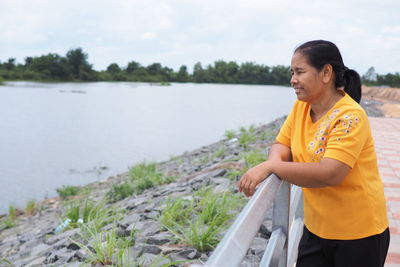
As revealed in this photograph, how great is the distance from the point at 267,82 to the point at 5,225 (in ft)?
285

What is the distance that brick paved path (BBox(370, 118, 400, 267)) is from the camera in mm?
3147

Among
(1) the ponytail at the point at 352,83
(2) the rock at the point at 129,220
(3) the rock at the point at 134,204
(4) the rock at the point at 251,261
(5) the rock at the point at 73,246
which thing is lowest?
(3) the rock at the point at 134,204

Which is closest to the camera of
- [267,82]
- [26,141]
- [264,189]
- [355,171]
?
[264,189]

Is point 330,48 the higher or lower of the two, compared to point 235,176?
higher

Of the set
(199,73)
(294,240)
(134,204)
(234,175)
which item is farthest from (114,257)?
(199,73)

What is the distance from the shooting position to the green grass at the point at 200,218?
10.8 ft

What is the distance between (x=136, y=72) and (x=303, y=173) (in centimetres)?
8596

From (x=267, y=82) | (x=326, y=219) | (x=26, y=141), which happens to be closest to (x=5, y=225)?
(x=326, y=219)

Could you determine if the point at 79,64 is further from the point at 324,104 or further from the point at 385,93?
the point at 324,104

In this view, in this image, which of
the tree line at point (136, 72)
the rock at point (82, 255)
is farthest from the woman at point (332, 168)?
the tree line at point (136, 72)

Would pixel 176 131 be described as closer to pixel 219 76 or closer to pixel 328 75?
pixel 328 75

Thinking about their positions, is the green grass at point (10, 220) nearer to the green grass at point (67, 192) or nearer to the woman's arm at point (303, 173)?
the green grass at point (67, 192)

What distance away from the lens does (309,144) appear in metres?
1.69

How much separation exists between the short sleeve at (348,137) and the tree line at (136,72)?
56.1 metres
